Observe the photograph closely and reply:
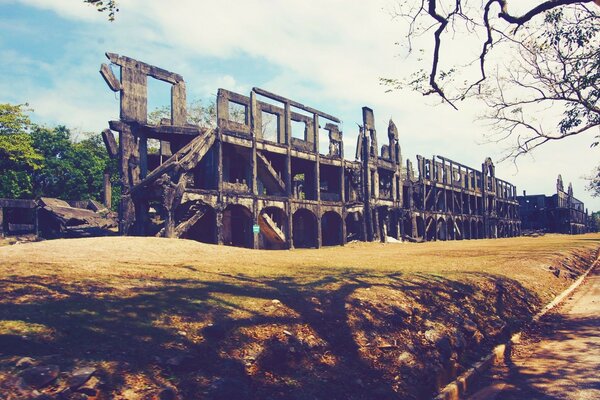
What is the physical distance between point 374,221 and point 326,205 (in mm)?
5951

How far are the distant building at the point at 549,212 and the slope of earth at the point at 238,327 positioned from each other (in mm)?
72658

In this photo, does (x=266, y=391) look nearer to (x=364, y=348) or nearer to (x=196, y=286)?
(x=364, y=348)

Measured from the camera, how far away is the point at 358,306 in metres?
6.96

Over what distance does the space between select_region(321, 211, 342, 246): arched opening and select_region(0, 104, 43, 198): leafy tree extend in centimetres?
2603

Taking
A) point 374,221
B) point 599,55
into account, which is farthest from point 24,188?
point 599,55

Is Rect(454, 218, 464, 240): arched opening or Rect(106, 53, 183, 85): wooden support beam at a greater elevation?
Rect(106, 53, 183, 85): wooden support beam

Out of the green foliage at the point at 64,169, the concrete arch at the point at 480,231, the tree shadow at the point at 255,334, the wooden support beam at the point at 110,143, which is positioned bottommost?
the tree shadow at the point at 255,334

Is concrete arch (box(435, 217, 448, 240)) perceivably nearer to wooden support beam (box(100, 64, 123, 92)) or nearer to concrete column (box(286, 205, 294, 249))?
concrete column (box(286, 205, 294, 249))

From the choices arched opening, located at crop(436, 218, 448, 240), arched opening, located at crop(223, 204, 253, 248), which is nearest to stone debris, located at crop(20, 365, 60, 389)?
arched opening, located at crop(223, 204, 253, 248)

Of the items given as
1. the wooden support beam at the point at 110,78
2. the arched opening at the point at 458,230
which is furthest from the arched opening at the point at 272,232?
the arched opening at the point at 458,230

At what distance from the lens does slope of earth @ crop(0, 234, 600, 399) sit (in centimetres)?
410

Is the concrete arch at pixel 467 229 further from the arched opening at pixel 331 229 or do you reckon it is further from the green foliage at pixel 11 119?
the green foliage at pixel 11 119

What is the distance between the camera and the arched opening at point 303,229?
28203mm

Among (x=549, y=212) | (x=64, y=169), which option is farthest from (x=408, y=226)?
(x=549, y=212)
